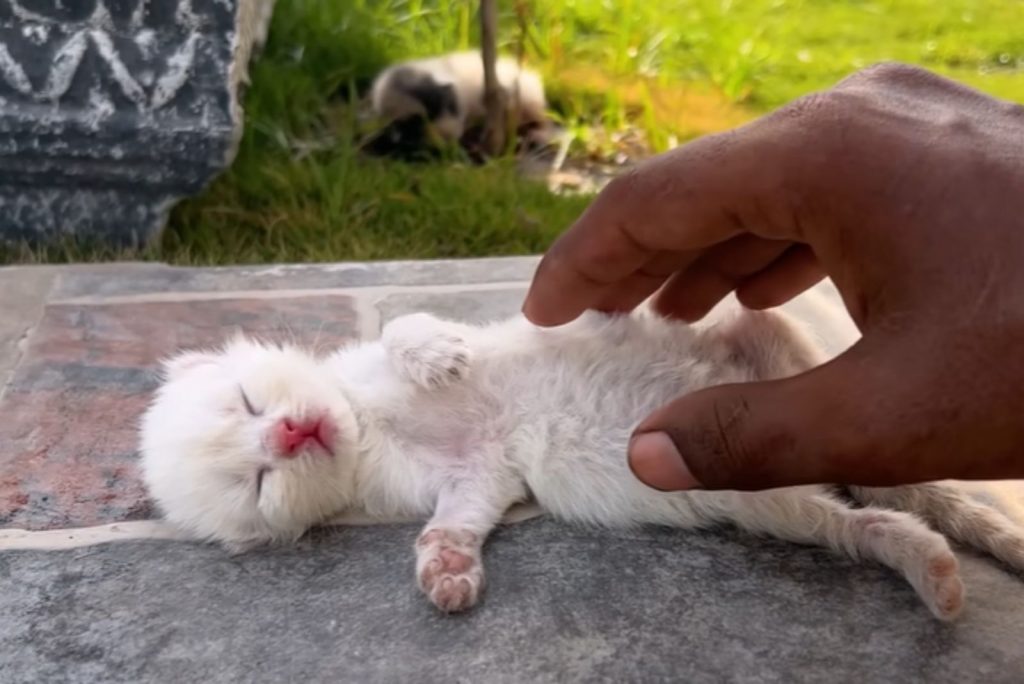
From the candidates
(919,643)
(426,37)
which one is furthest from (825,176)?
(426,37)

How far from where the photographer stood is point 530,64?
4.68 m

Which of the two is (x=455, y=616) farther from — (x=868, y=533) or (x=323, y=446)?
(x=868, y=533)

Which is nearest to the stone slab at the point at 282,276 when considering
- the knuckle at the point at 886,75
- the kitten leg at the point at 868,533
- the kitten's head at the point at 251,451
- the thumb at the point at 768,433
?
the kitten's head at the point at 251,451

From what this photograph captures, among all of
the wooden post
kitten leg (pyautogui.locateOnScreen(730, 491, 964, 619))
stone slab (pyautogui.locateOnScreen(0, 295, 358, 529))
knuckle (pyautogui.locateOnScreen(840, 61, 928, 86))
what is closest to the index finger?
knuckle (pyautogui.locateOnScreen(840, 61, 928, 86))

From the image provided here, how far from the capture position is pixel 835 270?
4.70 ft

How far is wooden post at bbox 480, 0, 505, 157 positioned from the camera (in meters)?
3.71

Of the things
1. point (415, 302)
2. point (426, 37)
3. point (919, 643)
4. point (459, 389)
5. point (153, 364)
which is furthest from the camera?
point (426, 37)

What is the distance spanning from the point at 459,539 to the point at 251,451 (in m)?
0.38

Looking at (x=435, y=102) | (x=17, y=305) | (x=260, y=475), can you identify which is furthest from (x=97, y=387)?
(x=435, y=102)

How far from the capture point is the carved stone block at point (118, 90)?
2.78m

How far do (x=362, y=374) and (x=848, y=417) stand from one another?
99 centimetres

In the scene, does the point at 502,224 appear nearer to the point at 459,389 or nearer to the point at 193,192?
the point at 193,192

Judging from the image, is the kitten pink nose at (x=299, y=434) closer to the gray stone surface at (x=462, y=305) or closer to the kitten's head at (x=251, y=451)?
the kitten's head at (x=251, y=451)

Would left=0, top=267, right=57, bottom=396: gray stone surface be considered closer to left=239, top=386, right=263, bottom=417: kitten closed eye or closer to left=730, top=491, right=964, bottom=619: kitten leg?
left=239, top=386, right=263, bottom=417: kitten closed eye
